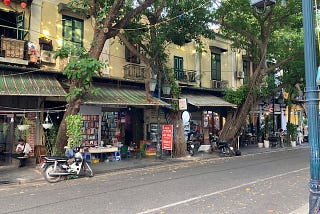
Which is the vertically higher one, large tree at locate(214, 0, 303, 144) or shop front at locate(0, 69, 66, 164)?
large tree at locate(214, 0, 303, 144)

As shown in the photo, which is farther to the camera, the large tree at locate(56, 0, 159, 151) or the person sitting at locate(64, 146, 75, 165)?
the large tree at locate(56, 0, 159, 151)

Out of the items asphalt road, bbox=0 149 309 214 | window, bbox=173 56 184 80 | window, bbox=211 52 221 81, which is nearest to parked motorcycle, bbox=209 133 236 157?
window, bbox=173 56 184 80

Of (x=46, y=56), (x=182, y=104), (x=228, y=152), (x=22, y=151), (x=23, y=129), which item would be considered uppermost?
(x=46, y=56)

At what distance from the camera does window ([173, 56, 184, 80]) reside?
2145 centimetres

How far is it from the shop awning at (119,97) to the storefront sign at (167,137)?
5.15 ft

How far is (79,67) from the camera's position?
473 inches

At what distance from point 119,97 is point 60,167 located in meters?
5.23

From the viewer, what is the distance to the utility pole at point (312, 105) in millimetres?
4750

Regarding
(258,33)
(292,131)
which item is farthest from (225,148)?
(292,131)

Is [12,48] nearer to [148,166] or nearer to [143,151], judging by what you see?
[148,166]

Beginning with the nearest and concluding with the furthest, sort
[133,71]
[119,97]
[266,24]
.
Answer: [119,97] < [133,71] < [266,24]

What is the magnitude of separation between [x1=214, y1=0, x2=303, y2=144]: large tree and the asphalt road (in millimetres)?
8764

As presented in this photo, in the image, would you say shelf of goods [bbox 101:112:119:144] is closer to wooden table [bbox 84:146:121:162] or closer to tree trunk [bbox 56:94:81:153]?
wooden table [bbox 84:146:121:162]

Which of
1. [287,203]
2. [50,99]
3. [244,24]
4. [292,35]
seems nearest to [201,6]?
[244,24]
